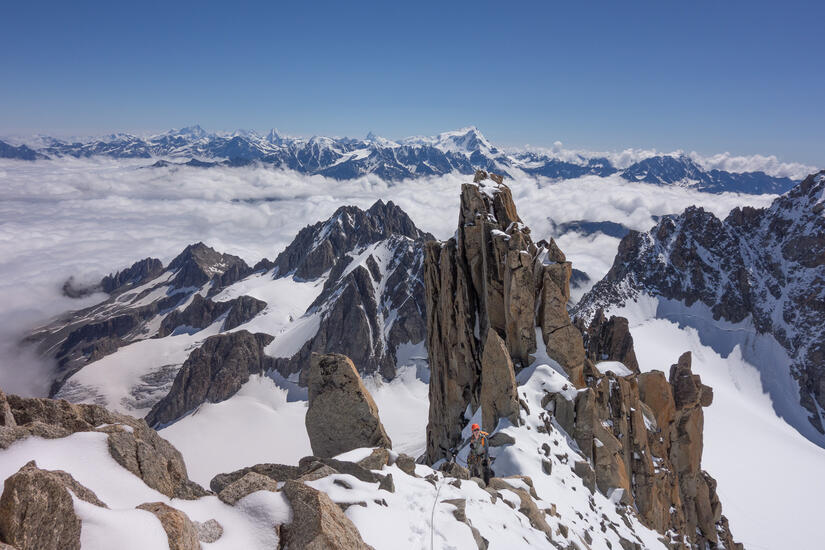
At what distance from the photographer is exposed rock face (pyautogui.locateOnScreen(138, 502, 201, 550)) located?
6.97 metres

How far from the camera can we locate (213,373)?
494 feet

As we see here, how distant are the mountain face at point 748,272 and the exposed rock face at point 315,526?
155 m

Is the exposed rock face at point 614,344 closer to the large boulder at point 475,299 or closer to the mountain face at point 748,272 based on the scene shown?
the large boulder at point 475,299

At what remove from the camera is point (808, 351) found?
145m

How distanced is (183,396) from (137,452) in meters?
163

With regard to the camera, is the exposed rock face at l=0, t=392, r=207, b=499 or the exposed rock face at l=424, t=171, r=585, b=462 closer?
the exposed rock face at l=0, t=392, r=207, b=499

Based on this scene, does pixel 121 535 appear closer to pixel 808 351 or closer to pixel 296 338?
pixel 296 338

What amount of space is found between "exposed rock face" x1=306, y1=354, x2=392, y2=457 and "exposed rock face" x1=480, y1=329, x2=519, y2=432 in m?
11.2

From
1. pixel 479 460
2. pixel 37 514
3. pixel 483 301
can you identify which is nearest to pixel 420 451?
pixel 483 301

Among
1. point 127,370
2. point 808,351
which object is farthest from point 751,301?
point 127,370

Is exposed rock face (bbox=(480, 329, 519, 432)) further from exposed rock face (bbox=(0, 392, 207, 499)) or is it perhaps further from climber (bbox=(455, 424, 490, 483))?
exposed rock face (bbox=(0, 392, 207, 499))

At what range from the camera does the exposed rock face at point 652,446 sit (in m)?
28.9

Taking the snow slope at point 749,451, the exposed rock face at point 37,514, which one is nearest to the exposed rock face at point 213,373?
the snow slope at point 749,451

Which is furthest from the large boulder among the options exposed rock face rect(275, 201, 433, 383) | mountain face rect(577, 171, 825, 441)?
mountain face rect(577, 171, 825, 441)
